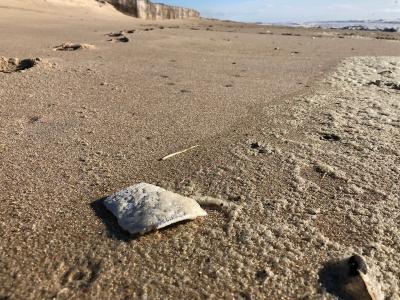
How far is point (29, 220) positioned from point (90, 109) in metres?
1.19

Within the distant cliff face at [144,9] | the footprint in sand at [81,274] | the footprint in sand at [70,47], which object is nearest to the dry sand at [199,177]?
the footprint in sand at [81,274]

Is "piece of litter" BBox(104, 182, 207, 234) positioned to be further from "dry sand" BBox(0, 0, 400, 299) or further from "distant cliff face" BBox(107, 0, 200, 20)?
"distant cliff face" BBox(107, 0, 200, 20)

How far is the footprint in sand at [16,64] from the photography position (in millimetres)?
3243

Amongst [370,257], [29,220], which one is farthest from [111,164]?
[370,257]

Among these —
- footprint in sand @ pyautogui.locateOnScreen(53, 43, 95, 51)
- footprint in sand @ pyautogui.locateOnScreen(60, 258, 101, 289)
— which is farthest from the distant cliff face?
footprint in sand @ pyautogui.locateOnScreen(60, 258, 101, 289)

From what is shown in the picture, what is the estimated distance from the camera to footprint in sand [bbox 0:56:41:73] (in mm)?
3243

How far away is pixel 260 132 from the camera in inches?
89.0

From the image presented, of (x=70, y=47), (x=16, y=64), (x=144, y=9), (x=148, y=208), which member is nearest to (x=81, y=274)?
(x=148, y=208)

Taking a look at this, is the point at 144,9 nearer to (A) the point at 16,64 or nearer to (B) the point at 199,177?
(A) the point at 16,64

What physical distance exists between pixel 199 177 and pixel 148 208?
0.39m

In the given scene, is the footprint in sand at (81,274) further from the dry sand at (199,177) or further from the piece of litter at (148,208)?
the piece of litter at (148,208)

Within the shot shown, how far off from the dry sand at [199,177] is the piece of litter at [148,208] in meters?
0.03

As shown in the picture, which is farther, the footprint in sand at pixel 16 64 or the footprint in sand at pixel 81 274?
the footprint in sand at pixel 16 64

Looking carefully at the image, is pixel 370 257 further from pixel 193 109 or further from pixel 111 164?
pixel 193 109
